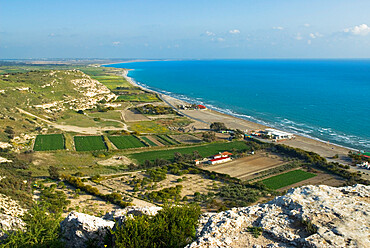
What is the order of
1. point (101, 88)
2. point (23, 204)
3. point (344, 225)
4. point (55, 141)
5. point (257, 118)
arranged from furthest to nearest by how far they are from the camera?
point (101, 88), point (257, 118), point (55, 141), point (23, 204), point (344, 225)

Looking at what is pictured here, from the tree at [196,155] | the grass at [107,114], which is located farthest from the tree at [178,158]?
the grass at [107,114]

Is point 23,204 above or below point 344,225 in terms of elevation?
below

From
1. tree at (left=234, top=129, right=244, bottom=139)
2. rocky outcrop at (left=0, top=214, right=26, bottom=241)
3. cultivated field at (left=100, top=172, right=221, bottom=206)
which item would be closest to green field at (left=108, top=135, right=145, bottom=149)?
cultivated field at (left=100, top=172, right=221, bottom=206)

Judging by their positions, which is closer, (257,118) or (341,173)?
(341,173)

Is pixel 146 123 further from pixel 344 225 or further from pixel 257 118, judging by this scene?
pixel 344 225

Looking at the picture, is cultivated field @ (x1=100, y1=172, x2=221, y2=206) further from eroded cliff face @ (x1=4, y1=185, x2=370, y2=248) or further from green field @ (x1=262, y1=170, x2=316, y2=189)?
eroded cliff face @ (x1=4, y1=185, x2=370, y2=248)

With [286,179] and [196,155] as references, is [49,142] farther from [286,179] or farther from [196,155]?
[286,179]

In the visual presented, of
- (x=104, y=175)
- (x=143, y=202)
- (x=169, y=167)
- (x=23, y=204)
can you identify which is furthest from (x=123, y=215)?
(x=169, y=167)
